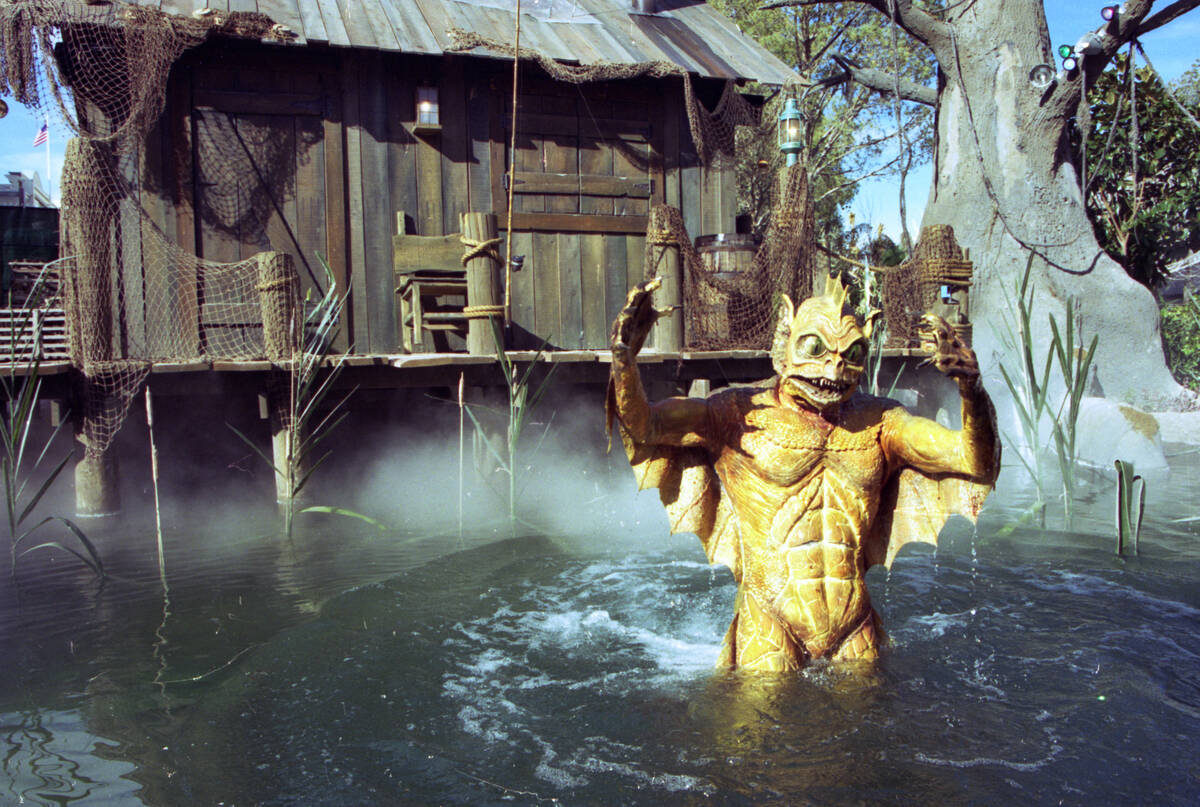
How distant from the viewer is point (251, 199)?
823 cm

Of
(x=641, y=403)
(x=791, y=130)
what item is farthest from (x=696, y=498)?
(x=791, y=130)

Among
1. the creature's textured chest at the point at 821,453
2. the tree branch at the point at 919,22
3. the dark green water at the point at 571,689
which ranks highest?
the tree branch at the point at 919,22

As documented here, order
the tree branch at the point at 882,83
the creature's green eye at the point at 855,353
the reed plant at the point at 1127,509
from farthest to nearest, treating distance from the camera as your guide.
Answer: the tree branch at the point at 882,83 → the reed plant at the point at 1127,509 → the creature's green eye at the point at 855,353

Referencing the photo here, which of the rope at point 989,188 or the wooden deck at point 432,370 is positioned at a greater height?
the rope at point 989,188

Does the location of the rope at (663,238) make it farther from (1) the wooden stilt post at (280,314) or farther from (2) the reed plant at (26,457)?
(2) the reed plant at (26,457)

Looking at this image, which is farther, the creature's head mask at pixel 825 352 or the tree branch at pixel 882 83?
the tree branch at pixel 882 83

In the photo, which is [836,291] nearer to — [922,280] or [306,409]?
[306,409]

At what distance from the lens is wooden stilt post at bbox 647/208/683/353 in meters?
7.49

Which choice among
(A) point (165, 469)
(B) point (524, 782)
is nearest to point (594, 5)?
(A) point (165, 469)

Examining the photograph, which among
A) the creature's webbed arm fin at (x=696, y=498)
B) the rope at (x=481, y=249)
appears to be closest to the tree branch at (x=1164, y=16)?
the rope at (x=481, y=249)

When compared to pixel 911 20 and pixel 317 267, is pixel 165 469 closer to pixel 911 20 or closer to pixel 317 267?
pixel 317 267

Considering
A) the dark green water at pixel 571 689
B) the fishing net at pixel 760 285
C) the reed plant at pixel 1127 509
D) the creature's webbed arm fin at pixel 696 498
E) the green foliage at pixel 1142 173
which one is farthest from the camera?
the green foliage at pixel 1142 173

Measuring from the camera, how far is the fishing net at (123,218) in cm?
654

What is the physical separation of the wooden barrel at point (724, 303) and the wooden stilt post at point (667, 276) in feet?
1.14
